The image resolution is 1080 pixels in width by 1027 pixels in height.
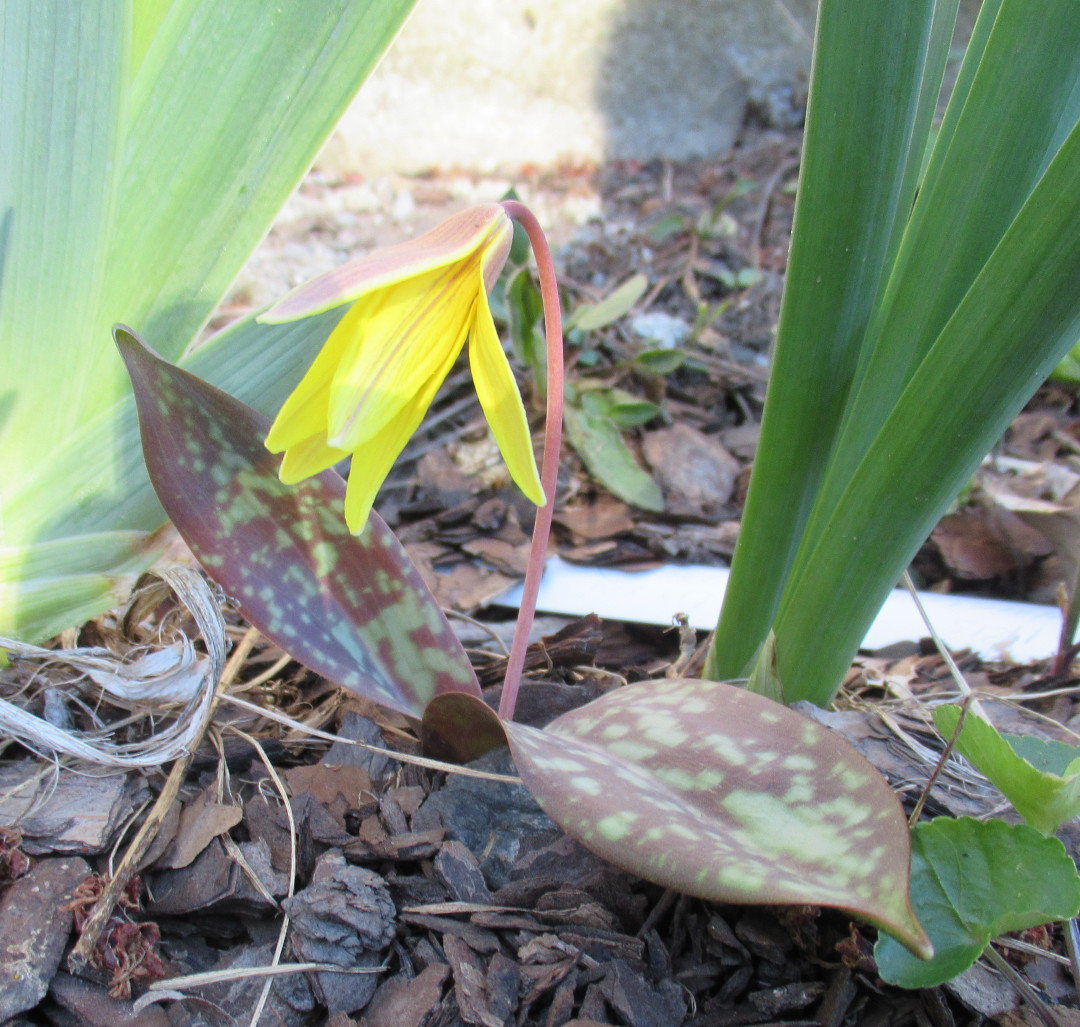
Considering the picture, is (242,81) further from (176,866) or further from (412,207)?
(412,207)

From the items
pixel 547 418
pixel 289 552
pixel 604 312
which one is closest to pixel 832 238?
pixel 547 418

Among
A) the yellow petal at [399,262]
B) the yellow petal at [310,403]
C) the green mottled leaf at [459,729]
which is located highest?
the yellow petal at [399,262]

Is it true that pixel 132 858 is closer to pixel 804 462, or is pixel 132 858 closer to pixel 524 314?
pixel 804 462

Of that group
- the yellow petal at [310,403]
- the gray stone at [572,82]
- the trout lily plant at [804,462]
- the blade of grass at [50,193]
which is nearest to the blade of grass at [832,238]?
the trout lily plant at [804,462]

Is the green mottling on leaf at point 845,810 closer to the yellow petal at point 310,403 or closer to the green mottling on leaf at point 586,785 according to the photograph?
the green mottling on leaf at point 586,785

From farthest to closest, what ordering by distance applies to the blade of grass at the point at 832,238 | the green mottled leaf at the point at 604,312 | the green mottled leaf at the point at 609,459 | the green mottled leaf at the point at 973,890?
the green mottled leaf at the point at 604,312 < the green mottled leaf at the point at 609,459 < the blade of grass at the point at 832,238 < the green mottled leaf at the point at 973,890

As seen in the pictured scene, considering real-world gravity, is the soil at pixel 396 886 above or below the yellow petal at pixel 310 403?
below

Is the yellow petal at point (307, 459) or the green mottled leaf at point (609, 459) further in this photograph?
the green mottled leaf at point (609, 459)
